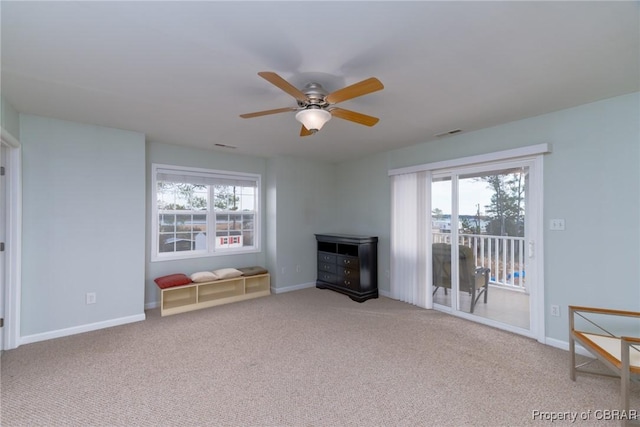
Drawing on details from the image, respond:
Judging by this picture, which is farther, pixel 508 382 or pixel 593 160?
pixel 593 160

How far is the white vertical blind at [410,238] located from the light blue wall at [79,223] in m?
3.64

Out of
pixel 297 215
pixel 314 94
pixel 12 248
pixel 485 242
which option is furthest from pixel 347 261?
pixel 12 248

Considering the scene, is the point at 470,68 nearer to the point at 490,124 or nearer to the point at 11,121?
the point at 490,124

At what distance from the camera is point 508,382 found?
7.27 feet

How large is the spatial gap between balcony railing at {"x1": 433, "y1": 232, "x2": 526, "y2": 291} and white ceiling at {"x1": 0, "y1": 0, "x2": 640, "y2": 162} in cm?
144

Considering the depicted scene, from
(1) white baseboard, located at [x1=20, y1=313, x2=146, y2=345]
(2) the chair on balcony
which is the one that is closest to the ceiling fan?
(2) the chair on balcony

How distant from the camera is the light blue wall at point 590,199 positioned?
2.43 m

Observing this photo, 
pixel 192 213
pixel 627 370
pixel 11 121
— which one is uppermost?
A: pixel 11 121

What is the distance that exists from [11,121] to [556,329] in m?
5.80

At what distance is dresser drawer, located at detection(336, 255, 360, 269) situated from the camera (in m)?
4.48

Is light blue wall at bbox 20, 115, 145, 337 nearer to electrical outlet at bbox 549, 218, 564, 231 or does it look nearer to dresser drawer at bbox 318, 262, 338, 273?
dresser drawer at bbox 318, 262, 338, 273

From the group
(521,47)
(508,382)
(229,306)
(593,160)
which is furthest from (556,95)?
(229,306)

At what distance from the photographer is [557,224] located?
2.82 meters

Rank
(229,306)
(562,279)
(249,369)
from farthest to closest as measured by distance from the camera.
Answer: (229,306) < (562,279) < (249,369)
